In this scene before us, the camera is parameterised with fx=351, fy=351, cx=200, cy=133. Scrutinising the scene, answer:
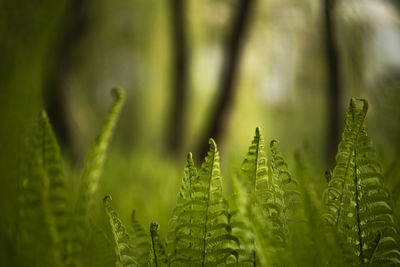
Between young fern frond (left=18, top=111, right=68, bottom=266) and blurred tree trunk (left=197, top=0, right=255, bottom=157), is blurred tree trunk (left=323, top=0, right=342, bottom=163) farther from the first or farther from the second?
young fern frond (left=18, top=111, right=68, bottom=266)

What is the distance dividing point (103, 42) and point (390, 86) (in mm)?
2342

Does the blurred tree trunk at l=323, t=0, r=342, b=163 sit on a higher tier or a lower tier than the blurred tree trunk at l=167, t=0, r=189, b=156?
lower

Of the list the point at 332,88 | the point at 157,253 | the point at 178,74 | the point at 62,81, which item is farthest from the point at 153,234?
the point at 178,74

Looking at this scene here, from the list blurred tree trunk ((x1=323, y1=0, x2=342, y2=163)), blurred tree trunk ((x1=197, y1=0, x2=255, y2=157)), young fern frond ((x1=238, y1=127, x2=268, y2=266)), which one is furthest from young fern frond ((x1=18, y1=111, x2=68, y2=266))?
blurred tree trunk ((x1=197, y1=0, x2=255, y2=157))

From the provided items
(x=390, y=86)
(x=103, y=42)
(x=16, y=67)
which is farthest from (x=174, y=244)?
(x=103, y=42)

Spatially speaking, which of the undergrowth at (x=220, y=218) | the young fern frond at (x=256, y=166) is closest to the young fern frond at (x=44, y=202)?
the undergrowth at (x=220, y=218)

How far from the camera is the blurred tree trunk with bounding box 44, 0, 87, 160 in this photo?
1.26 m

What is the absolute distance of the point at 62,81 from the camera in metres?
1.29

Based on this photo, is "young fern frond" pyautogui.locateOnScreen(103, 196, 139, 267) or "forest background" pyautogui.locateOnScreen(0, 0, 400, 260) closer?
"young fern frond" pyautogui.locateOnScreen(103, 196, 139, 267)

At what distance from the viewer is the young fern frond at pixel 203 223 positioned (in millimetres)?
191

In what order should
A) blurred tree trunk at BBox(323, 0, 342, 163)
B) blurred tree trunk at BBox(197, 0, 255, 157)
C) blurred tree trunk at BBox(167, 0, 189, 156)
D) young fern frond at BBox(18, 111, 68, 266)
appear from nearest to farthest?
young fern frond at BBox(18, 111, 68, 266) < blurred tree trunk at BBox(323, 0, 342, 163) < blurred tree trunk at BBox(197, 0, 255, 157) < blurred tree trunk at BBox(167, 0, 189, 156)

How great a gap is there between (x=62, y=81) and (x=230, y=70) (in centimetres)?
62

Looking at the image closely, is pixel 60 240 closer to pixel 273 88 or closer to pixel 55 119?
pixel 55 119

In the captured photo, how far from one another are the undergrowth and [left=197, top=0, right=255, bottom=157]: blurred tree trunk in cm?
102
